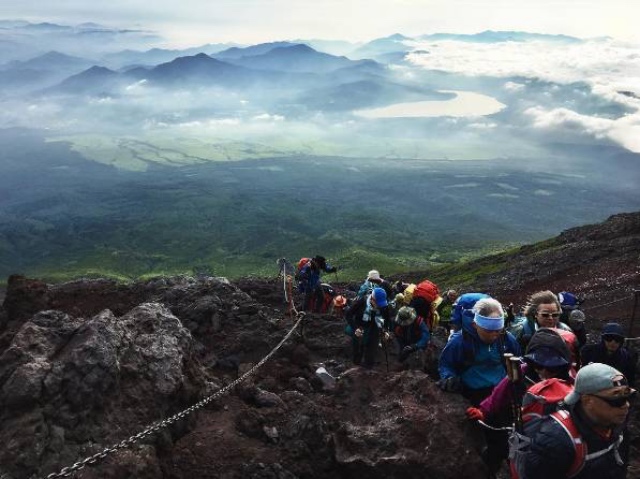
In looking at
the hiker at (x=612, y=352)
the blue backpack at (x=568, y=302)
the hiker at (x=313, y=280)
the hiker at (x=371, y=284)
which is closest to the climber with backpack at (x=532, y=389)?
the hiker at (x=612, y=352)

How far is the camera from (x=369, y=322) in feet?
50.8

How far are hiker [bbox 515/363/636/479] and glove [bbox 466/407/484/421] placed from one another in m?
2.56

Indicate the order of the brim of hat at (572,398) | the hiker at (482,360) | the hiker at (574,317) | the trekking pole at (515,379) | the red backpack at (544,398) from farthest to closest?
1. the hiker at (574,317)
2. the hiker at (482,360)
3. the trekking pole at (515,379)
4. the red backpack at (544,398)
5. the brim of hat at (572,398)

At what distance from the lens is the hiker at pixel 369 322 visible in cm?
1505

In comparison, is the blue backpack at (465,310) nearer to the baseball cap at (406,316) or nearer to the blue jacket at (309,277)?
the baseball cap at (406,316)

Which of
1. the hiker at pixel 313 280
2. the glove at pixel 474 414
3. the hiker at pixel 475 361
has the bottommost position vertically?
the hiker at pixel 313 280

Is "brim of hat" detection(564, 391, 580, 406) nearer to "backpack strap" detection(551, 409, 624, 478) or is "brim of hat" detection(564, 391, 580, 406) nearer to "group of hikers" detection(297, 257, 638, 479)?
"group of hikers" detection(297, 257, 638, 479)

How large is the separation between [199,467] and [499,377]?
5.56m

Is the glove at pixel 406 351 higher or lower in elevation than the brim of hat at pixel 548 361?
lower

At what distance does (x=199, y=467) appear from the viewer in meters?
9.33

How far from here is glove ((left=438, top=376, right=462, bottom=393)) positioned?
8.86 metres

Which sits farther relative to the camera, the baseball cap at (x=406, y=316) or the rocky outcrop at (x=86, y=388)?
the baseball cap at (x=406, y=316)

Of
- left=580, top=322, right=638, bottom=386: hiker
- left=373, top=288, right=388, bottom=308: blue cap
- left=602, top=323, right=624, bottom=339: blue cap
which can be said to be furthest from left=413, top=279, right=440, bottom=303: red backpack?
left=602, top=323, right=624, bottom=339: blue cap

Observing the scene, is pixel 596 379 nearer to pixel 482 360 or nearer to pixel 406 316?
pixel 482 360
